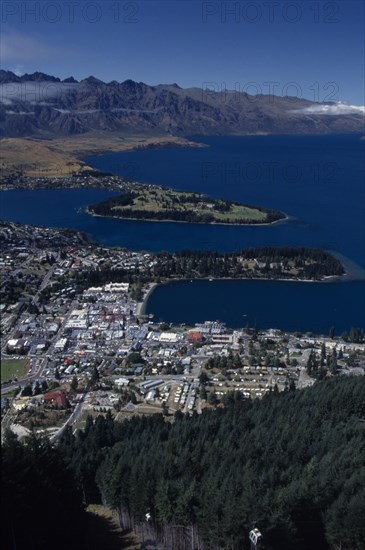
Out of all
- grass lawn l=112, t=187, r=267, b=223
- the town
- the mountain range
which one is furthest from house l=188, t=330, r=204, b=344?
the mountain range

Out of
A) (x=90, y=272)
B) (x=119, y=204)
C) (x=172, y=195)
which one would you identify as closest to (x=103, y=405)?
(x=90, y=272)

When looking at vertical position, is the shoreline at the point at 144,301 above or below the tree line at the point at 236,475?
below

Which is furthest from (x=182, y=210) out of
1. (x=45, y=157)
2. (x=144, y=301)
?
(x=45, y=157)

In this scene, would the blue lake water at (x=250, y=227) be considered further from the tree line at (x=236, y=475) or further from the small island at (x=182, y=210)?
the tree line at (x=236, y=475)

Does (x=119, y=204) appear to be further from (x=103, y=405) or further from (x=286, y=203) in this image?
(x=103, y=405)

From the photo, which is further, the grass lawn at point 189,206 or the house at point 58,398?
the grass lawn at point 189,206

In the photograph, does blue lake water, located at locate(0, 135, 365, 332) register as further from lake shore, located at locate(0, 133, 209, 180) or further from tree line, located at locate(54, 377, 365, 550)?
tree line, located at locate(54, 377, 365, 550)

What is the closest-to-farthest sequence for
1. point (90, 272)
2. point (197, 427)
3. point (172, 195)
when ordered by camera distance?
point (197, 427) < point (90, 272) < point (172, 195)

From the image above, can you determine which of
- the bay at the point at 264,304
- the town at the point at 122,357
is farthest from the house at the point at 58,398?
the bay at the point at 264,304
